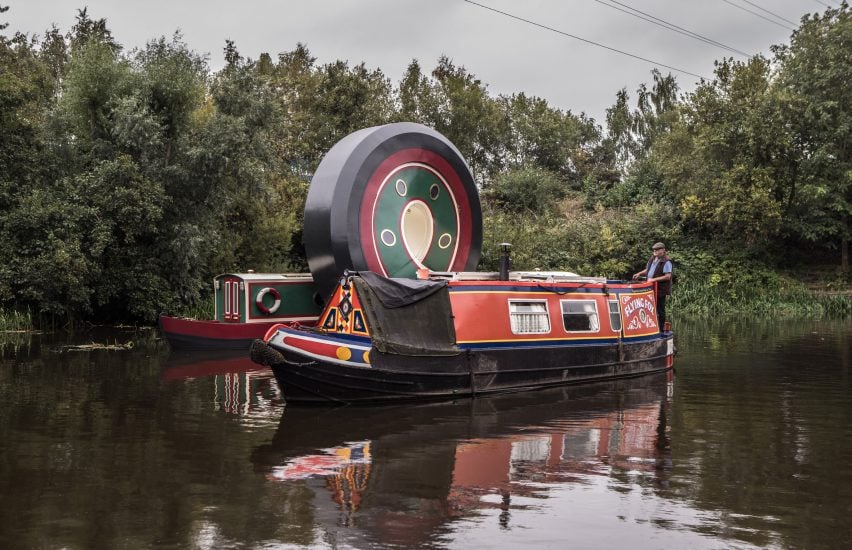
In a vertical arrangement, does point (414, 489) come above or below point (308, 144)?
below

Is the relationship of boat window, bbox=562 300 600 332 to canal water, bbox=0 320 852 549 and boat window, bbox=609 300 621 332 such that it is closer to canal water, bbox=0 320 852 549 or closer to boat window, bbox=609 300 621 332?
boat window, bbox=609 300 621 332

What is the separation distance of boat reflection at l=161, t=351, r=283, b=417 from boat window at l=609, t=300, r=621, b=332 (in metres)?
5.42

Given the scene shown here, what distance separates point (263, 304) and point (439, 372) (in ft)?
25.9

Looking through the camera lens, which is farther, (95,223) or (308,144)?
(308,144)

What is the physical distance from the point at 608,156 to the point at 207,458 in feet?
141

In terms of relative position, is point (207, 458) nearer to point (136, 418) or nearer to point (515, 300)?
point (136, 418)

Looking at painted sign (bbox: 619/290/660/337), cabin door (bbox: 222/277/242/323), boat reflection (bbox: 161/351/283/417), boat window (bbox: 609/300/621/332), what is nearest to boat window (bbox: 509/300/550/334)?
boat window (bbox: 609/300/621/332)

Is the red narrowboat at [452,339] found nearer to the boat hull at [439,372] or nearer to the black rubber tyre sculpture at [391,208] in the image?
the boat hull at [439,372]

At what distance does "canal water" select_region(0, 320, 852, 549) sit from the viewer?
237 inches

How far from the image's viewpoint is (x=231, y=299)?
1853cm

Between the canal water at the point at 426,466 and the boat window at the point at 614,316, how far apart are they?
91 cm

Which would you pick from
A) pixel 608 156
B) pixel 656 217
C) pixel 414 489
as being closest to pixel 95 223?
pixel 414 489

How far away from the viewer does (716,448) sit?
8766 mm

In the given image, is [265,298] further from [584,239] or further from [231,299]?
[584,239]
